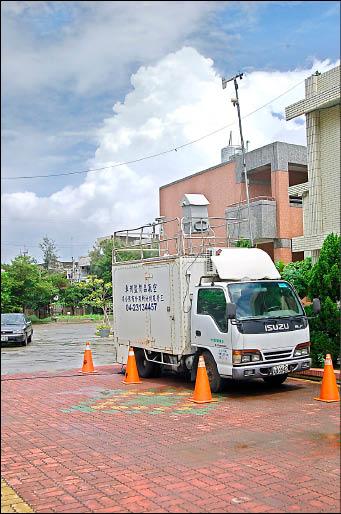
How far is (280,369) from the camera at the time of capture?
34.0ft

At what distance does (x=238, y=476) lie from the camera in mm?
5754

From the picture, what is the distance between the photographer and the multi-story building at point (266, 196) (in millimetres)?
23328

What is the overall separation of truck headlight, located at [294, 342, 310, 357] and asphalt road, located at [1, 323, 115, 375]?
5.40 metres

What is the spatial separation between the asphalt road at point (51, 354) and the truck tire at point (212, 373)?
380cm

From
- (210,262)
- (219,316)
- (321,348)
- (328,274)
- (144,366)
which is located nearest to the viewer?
(219,316)

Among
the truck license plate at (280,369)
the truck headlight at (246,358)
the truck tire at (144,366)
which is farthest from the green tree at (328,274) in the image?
the truck tire at (144,366)

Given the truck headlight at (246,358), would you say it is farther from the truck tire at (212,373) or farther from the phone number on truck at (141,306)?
the phone number on truck at (141,306)

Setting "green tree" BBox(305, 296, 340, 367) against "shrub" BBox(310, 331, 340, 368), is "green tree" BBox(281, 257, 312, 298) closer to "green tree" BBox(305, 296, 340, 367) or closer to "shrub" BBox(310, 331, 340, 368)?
"green tree" BBox(305, 296, 340, 367)

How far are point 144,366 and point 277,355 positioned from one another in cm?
400

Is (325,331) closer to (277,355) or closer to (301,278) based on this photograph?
(301,278)

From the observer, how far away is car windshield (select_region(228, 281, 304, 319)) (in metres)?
10.6

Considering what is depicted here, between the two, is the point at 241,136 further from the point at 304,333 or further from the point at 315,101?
the point at 304,333

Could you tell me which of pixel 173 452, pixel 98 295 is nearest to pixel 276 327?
pixel 173 452

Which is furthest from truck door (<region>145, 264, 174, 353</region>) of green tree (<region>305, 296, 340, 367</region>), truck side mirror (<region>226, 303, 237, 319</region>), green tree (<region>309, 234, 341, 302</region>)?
green tree (<region>309, 234, 341, 302</region>)
